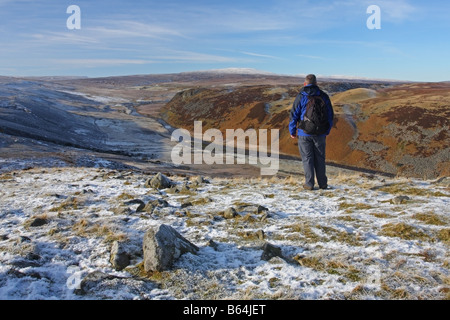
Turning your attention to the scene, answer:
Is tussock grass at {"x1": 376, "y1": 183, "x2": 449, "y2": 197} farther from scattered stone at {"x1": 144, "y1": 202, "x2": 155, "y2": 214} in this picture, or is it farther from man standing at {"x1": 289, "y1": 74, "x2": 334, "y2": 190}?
scattered stone at {"x1": 144, "y1": 202, "x2": 155, "y2": 214}

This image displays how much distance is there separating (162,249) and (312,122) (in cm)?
510

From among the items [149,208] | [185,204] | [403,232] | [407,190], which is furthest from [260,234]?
[407,190]

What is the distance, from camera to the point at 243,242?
573 centimetres

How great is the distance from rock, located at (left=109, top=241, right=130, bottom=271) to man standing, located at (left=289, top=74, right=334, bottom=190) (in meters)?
5.04

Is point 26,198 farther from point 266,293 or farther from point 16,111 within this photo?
point 16,111

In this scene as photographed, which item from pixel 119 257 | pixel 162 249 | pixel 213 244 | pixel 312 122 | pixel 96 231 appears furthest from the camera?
pixel 312 122

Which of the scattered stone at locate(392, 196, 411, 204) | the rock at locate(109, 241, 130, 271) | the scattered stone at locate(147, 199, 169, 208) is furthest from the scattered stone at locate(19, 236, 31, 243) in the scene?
the scattered stone at locate(392, 196, 411, 204)

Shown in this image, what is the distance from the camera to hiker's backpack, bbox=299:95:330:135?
26.5 feet

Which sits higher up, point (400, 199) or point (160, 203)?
point (400, 199)

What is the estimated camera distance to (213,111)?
210ft

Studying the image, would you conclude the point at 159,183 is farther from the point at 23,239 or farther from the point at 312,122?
the point at 312,122

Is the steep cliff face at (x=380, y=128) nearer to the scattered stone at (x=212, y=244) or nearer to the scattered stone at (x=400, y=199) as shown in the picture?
the scattered stone at (x=400, y=199)

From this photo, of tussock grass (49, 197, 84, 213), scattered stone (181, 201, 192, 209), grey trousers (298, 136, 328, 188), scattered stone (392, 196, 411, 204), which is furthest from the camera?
grey trousers (298, 136, 328, 188)
